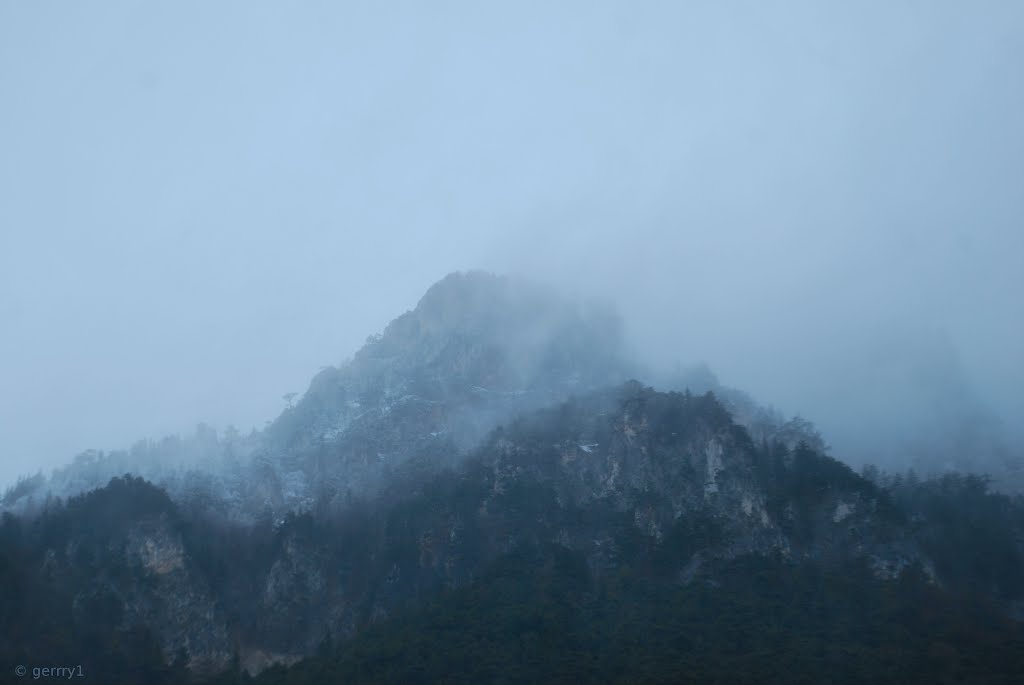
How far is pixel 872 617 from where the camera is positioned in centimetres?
10744

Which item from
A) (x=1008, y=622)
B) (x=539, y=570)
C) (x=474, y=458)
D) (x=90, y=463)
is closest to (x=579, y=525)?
(x=539, y=570)

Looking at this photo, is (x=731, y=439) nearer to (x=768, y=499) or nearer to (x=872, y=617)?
(x=768, y=499)

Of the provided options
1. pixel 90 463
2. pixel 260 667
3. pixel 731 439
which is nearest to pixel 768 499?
pixel 731 439

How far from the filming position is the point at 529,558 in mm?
129625

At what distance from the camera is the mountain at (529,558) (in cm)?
10712

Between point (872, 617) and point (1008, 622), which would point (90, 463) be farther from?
point (1008, 622)

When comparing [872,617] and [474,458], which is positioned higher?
[474,458]

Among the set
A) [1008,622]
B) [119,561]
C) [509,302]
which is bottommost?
[1008,622]

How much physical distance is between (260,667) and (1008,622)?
96.9 metres

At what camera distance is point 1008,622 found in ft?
347

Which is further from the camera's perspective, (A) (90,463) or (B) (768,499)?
(A) (90,463)

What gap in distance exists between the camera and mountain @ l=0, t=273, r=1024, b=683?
351 feet

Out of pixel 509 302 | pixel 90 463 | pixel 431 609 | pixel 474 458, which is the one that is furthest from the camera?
pixel 509 302

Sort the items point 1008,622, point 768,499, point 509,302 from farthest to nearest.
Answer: point 509,302 → point 768,499 → point 1008,622
